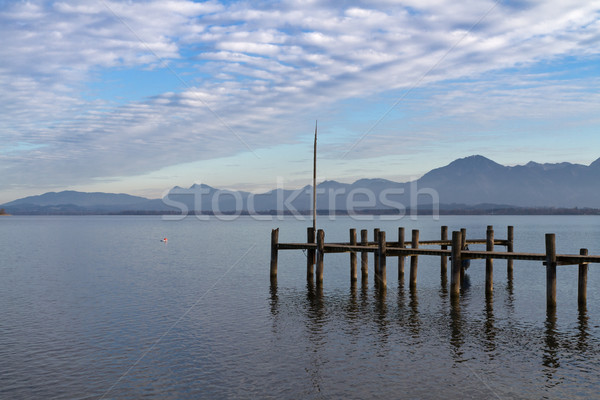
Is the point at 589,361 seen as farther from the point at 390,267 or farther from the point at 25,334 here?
the point at 390,267

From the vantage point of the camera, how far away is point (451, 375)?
14.9 metres

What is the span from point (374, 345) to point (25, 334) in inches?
499

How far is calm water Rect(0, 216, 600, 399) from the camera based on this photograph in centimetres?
1402

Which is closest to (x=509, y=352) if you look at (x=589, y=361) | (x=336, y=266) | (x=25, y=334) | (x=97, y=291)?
(x=589, y=361)

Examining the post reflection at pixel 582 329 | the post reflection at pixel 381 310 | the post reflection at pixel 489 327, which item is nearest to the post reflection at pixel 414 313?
the post reflection at pixel 381 310

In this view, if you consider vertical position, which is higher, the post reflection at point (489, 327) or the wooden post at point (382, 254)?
the wooden post at point (382, 254)

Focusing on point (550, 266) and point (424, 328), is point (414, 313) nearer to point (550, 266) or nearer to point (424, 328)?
point (424, 328)

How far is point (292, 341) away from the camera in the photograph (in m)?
18.6

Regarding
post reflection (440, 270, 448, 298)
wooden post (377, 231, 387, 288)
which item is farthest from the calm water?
wooden post (377, 231, 387, 288)

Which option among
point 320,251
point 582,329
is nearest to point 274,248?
point 320,251

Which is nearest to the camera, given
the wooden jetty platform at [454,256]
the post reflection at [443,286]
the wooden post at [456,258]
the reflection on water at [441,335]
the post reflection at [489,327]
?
the reflection on water at [441,335]

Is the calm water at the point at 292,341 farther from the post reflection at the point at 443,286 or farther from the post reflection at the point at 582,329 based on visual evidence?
the post reflection at the point at 443,286

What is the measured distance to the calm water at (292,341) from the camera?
1402cm

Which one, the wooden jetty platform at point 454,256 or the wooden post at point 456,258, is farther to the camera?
the wooden post at point 456,258
